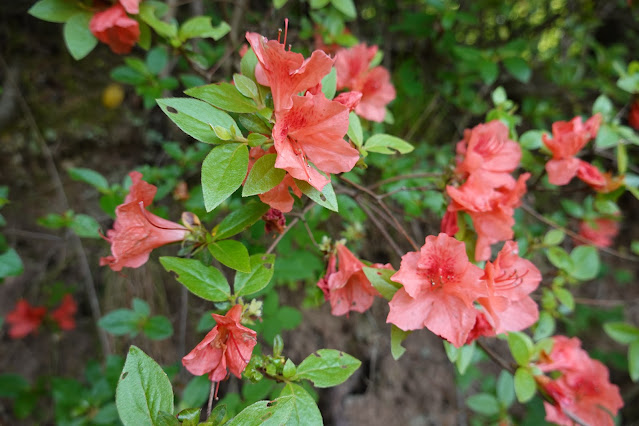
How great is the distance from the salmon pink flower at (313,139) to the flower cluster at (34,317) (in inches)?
74.2

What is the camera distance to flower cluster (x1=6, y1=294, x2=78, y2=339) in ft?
6.40

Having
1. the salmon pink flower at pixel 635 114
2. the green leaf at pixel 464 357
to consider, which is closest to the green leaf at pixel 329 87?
the green leaf at pixel 464 357

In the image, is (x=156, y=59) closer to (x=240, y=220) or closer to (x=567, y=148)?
(x=240, y=220)

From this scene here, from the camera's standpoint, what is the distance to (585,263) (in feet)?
4.34

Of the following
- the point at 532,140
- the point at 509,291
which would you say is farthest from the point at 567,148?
the point at 509,291

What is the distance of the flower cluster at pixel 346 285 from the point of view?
866 millimetres

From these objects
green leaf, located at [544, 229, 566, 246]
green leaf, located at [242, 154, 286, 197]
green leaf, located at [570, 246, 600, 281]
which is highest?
green leaf, located at [242, 154, 286, 197]

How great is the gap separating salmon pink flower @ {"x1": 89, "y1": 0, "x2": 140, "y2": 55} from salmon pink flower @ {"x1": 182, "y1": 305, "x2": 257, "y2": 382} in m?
0.79

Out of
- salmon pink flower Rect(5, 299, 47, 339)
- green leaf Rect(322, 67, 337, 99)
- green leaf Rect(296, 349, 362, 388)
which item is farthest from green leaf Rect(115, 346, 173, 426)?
salmon pink flower Rect(5, 299, 47, 339)

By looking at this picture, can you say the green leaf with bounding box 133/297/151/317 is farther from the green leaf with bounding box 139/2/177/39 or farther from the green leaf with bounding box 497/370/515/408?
the green leaf with bounding box 497/370/515/408

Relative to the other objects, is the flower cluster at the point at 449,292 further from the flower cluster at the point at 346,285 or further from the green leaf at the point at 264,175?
the green leaf at the point at 264,175

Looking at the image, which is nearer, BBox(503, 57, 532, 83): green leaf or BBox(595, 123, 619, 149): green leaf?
BBox(595, 123, 619, 149): green leaf

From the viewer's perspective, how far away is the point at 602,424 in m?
1.09

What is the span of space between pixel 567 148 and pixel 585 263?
46 cm
